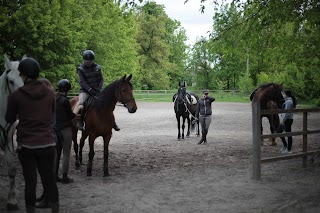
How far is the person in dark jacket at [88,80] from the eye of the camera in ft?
28.6

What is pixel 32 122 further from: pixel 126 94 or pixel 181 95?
pixel 181 95

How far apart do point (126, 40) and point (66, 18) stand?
1785 cm

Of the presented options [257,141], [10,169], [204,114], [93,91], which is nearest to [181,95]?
[204,114]

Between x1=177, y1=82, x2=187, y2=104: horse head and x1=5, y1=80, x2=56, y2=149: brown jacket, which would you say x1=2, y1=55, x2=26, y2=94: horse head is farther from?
x1=177, y1=82, x2=187, y2=104: horse head

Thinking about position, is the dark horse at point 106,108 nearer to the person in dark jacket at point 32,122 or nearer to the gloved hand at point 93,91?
the gloved hand at point 93,91

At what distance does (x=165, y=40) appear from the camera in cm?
7050

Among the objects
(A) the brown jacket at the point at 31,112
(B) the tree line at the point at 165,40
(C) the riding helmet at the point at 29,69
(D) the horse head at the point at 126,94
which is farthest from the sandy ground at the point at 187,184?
(B) the tree line at the point at 165,40

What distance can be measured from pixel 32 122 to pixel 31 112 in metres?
0.12

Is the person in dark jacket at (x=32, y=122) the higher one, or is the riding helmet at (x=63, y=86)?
the riding helmet at (x=63, y=86)

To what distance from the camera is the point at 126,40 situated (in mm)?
49500

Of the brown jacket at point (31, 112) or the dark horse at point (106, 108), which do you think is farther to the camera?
the dark horse at point (106, 108)

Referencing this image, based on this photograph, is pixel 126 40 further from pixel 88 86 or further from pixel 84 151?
pixel 88 86

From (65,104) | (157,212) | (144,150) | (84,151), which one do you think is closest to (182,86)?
(144,150)

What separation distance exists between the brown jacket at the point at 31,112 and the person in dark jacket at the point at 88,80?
407 centimetres
